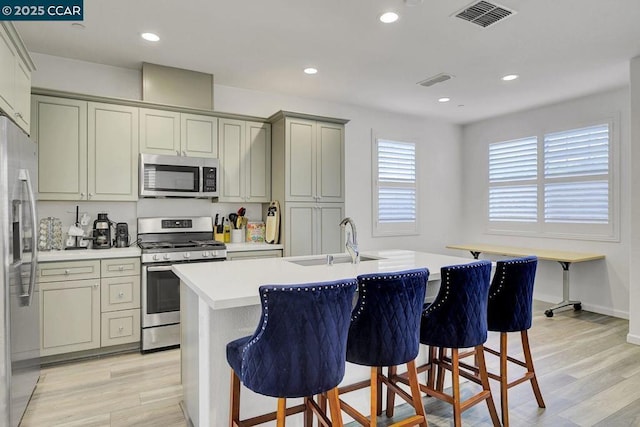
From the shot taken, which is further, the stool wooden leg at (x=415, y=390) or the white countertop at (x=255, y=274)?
the stool wooden leg at (x=415, y=390)

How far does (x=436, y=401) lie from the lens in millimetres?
2621

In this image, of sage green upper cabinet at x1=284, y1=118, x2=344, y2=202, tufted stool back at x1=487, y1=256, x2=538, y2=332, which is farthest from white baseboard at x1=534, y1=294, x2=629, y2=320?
sage green upper cabinet at x1=284, y1=118, x2=344, y2=202

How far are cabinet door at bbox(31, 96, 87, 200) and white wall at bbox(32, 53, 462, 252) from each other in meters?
0.33

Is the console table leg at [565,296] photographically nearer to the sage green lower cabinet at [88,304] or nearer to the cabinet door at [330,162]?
the cabinet door at [330,162]

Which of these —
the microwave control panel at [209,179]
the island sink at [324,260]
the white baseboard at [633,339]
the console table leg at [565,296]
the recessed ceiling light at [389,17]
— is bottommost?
the white baseboard at [633,339]

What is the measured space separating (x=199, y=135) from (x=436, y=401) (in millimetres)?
3324

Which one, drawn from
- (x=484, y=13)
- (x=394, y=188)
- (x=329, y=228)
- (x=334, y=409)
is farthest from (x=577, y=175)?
(x=334, y=409)

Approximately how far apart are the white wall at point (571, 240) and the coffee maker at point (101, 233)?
551 cm

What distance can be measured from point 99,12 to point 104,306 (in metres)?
2.42

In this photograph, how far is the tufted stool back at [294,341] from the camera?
4.68 ft

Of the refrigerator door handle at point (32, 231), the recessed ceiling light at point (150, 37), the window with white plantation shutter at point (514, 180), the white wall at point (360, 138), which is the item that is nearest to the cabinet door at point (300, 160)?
the white wall at point (360, 138)

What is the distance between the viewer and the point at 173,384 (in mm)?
2904

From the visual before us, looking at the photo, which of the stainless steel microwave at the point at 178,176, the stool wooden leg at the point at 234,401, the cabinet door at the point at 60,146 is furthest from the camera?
the stainless steel microwave at the point at 178,176

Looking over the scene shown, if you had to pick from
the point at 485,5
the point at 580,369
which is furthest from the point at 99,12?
A: the point at 580,369
